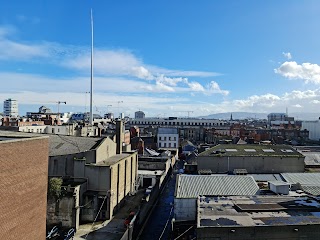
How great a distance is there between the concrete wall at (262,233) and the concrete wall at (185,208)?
8.94 meters

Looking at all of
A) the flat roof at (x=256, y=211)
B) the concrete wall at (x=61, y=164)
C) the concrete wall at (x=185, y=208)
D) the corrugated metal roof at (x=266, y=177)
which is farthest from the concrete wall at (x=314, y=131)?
the concrete wall at (x=61, y=164)

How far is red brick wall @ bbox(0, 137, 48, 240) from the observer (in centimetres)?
1859

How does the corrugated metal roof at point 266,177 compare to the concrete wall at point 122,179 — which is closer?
the concrete wall at point 122,179

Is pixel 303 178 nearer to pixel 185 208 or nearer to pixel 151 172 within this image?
pixel 185 208

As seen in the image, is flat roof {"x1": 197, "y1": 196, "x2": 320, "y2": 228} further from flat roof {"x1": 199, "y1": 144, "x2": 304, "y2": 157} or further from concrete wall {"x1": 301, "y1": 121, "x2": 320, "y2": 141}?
concrete wall {"x1": 301, "y1": 121, "x2": 320, "y2": 141}

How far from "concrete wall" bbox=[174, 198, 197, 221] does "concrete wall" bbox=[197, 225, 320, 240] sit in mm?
8941

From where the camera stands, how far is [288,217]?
25922 mm

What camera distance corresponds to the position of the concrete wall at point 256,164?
4684cm

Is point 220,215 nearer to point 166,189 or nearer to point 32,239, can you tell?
point 32,239

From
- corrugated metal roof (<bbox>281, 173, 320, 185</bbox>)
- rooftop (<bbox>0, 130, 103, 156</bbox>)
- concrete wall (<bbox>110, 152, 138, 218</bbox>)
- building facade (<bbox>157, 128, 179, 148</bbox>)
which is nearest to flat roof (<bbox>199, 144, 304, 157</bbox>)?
corrugated metal roof (<bbox>281, 173, 320, 185</bbox>)

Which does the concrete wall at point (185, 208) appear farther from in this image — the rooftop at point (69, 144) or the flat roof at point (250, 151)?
the rooftop at point (69, 144)

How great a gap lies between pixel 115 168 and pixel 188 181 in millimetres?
9533

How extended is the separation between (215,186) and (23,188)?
20608mm

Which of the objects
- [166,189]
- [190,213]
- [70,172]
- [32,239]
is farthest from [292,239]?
[166,189]
